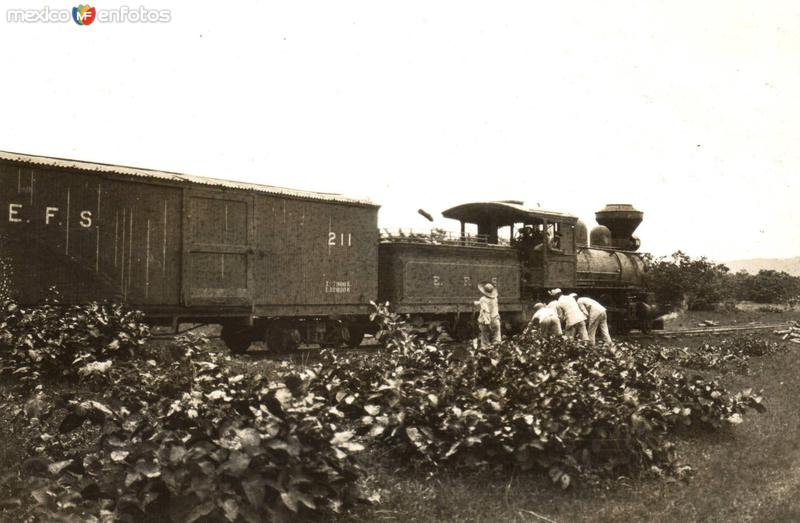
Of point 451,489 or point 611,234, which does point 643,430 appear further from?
point 611,234

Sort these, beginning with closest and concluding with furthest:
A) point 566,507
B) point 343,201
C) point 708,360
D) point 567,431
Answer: point 566,507 → point 567,431 → point 708,360 → point 343,201

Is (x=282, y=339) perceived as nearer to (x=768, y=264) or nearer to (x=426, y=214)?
(x=426, y=214)

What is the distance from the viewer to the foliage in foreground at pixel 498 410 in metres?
5.55

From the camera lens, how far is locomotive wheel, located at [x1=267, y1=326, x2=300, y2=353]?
1260 centimetres

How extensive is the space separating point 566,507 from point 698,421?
10.7 feet

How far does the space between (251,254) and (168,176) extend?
74.0 inches

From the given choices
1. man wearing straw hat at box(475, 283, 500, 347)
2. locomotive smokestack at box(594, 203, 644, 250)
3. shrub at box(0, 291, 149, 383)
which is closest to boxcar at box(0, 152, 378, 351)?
shrub at box(0, 291, 149, 383)

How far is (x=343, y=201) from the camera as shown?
43.6 ft

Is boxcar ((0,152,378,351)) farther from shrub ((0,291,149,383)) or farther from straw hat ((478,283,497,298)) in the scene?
straw hat ((478,283,497,298))

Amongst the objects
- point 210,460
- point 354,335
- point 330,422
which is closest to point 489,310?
point 354,335

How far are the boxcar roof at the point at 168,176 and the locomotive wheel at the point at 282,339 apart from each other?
96.7 inches

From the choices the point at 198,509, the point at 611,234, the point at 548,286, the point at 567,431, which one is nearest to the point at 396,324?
the point at 567,431

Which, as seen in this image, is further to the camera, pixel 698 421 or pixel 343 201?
pixel 343 201

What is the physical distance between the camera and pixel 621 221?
2644cm
